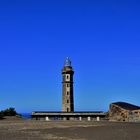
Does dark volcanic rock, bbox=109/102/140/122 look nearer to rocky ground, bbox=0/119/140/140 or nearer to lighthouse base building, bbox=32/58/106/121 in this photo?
lighthouse base building, bbox=32/58/106/121

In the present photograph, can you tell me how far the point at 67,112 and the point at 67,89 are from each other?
27.0 ft

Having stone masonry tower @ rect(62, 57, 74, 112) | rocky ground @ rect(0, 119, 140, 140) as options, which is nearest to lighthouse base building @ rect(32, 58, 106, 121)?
stone masonry tower @ rect(62, 57, 74, 112)

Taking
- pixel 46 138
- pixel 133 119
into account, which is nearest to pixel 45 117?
pixel 133 119

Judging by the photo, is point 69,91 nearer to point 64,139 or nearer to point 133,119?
point 133,119

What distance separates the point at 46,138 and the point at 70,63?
8502 centimetres

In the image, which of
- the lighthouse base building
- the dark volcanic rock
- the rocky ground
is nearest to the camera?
the rocky ground

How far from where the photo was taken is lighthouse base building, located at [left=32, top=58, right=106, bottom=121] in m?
101

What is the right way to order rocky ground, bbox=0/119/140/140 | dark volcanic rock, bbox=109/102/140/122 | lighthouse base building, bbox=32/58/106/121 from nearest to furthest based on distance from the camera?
rocky ground, bbox=0/119/140/140, dark volcanic rock, bbox=109/102/140/122, lighthouse base building, bbox=32/58/106/121

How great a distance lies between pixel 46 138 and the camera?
97.8 feet

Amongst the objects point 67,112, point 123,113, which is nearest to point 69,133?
point 123,113

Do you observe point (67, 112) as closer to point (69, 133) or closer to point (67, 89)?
point (67, 89)

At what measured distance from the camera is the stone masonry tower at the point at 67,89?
108 m

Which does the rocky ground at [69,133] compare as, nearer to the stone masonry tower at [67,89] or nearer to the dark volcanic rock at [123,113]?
the dark volcanic rock at [123,113]

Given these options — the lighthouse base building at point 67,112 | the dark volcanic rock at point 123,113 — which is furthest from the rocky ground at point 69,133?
the lighthouse base building at point 67,112
